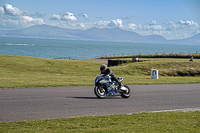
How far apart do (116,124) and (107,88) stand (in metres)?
6.11

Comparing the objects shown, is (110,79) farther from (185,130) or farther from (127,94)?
(185,130)

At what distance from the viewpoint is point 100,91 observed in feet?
48.3

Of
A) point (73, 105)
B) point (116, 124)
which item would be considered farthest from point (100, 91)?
point (116, 124)

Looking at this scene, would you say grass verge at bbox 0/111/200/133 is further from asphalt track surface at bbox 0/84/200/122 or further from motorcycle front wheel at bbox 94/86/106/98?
motorcycle front wheel at bbox 94/86/106/98

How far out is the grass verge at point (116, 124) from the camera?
7.80m

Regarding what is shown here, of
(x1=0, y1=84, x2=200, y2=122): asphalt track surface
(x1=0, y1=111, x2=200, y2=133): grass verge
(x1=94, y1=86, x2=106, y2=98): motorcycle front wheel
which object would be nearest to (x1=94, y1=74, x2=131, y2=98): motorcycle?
(x1=94, y1=86, x2=106, y2=98): motorcycle front wheel

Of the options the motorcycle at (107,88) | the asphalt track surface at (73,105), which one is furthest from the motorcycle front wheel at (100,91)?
the asphalt track surface at (73,105)

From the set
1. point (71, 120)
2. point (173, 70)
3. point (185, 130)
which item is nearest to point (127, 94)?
point (71, 120)

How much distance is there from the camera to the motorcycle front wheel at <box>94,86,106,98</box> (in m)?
14.6

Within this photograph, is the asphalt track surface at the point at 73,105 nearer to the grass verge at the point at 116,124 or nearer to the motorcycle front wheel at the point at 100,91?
the motorcycle front wheel at the point at 100,91

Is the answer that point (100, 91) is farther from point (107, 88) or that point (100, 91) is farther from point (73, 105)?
point (73, 105)

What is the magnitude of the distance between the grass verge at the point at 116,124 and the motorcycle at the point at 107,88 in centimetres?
450

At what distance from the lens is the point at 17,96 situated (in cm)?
1459

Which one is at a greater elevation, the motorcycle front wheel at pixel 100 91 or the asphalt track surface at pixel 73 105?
the motorcycle front wheel at pixel 100 91
